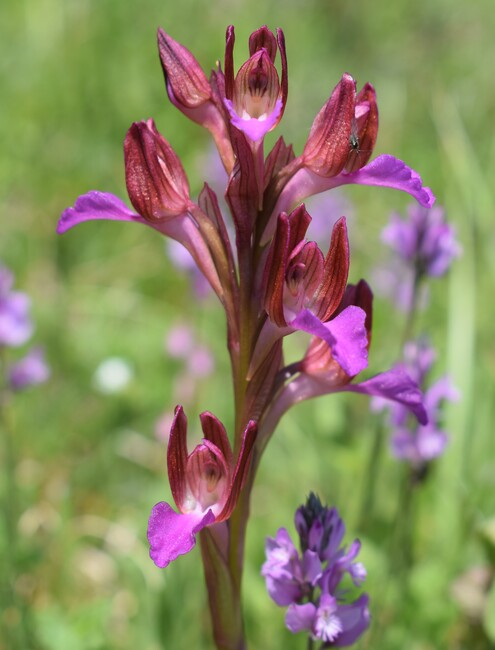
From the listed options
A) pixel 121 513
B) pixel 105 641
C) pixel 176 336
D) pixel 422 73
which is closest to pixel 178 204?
pixel 105 641

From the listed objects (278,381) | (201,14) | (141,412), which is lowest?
(141,412)

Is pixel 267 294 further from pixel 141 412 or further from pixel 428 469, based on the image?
pixel 141 412

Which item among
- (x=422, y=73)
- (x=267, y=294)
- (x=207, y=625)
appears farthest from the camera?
(x=422, y=73)

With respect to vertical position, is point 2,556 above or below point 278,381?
below

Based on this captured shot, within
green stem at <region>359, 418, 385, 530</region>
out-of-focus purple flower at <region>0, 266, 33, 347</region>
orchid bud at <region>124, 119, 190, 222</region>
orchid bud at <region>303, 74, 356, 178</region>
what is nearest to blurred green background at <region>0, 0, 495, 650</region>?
green stem at <region>359, 418, 385, 530</region>

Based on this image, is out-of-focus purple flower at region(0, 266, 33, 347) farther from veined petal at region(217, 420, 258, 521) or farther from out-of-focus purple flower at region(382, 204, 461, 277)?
veined petal at region(217, 420, 258, 521)

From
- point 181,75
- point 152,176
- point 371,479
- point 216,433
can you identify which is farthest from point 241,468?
point 371,479

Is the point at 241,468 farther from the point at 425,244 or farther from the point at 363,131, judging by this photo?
the point at 425,244

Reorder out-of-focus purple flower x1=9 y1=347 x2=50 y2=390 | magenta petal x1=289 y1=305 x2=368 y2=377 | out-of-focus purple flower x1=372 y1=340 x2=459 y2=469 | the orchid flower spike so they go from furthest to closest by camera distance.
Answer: out-of-focus purple flower x1=9 y1=347 x2=50 y2=390 < out-of-focus purple flower x1=372 y1=340 x2=459 y2=469 < the orchid flower spike < magenta petal x1=289 y1=305 x2=368 y2=377
